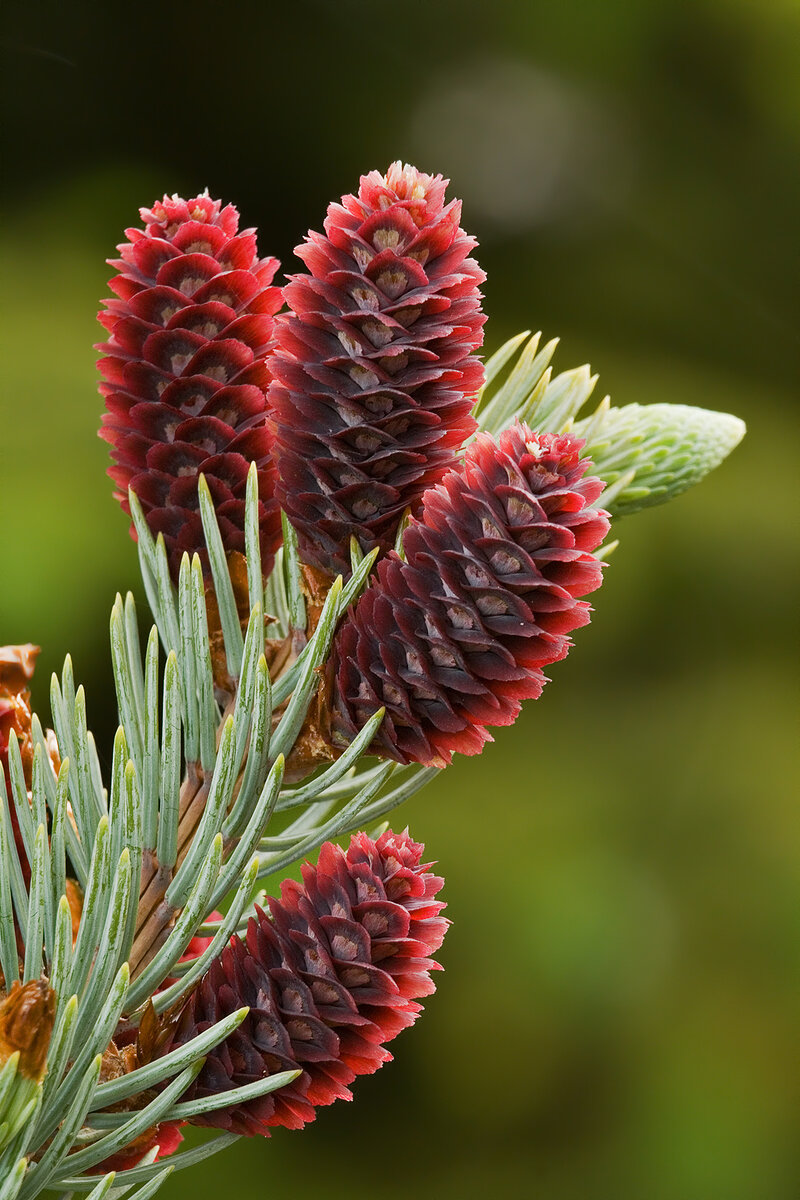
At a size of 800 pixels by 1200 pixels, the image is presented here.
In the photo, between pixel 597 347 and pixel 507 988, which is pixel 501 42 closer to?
pixel 597 347

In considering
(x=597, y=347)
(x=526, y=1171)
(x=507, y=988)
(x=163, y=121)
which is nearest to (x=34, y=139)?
(x=163, y=121)

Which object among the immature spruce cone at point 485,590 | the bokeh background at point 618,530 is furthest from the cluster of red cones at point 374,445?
the bokeh background at point 618,530

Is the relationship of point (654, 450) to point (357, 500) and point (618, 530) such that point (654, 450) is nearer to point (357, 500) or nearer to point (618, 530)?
point (357, 500)

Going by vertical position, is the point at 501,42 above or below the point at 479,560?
above

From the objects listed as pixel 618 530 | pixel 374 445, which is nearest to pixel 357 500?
pixel 374 445

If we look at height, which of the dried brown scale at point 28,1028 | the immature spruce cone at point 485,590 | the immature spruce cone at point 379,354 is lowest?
the dried brown scale at point 28,1028

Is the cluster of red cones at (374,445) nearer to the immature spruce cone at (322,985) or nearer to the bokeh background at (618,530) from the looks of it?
the immature spruce cone at (322,985)

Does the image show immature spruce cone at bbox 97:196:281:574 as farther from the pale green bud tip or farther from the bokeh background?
the bokeh background
